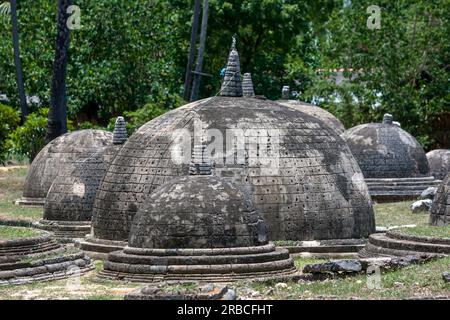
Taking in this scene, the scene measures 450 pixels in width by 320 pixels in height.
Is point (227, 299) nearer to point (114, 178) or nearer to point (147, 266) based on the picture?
point (147, 266)

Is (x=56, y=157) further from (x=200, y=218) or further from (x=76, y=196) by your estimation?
(x=200, y=218)

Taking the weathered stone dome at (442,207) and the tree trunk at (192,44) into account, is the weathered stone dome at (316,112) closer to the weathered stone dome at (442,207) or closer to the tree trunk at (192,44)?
the tree trunk at (192,44)

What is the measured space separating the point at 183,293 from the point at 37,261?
22.3 ft

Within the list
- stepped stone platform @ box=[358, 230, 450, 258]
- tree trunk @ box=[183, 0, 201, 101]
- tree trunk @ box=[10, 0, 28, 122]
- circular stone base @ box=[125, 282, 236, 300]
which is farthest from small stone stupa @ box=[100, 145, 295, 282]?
tree trunk @ box=[10, 0, 28, 122]

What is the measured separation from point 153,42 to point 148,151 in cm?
2965

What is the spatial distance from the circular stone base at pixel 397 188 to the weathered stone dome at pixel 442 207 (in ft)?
45.2

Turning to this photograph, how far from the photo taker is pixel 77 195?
37.3m

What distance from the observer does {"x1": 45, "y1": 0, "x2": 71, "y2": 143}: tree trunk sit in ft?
151

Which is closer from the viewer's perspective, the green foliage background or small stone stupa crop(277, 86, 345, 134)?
small stone stupa crop(277, 86, 345, 134)

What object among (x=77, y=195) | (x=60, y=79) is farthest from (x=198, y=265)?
(x=60, y=79)

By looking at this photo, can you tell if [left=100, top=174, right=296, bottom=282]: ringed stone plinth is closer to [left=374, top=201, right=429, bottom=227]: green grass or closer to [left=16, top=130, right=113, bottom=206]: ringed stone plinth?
[left=374, top=201, right=429, bottom=227]: green grass

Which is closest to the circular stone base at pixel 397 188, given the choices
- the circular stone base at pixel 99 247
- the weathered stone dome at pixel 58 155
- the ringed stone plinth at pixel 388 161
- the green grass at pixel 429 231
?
the ringed stone plinth at pixel 388 161
